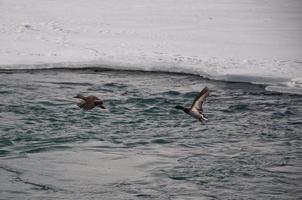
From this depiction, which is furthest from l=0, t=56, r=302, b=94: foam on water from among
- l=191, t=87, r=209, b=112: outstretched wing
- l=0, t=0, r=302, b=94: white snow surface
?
l=191, t=87, r=209, b=112: outstretched wing

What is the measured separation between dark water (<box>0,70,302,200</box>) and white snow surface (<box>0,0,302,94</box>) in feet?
3.54

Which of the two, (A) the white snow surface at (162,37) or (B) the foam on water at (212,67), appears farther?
(A) the white snow surface at (162,37)

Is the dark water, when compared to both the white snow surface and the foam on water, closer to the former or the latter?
the foam on water

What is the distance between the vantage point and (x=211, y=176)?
21.8 feet

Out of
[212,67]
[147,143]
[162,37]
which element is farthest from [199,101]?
[162,37]

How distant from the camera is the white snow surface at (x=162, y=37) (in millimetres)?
11648

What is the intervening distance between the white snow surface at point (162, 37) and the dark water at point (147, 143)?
3.54 ft

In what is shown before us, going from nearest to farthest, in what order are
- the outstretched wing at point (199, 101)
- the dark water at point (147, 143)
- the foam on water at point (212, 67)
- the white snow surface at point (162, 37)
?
the outstretched wing at point (199, 101) → the dark water at point (147, 143) → the foam on water at point (212, 67) → the white snow surface at point (162, 37)

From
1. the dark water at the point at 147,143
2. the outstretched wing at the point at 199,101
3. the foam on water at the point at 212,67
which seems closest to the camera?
the outstretched wing at the point at 199,101

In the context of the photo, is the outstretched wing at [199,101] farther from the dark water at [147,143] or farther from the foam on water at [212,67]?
the foam on water at [212,67]

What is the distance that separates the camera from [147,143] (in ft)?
25.1

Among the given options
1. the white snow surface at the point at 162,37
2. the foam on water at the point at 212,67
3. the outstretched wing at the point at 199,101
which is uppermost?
the white snow surface at the point at 162,37

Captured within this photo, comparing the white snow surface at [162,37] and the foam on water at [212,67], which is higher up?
the white snow surface at [162,37]

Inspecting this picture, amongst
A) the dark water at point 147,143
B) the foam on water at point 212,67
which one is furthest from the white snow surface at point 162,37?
the dark water at point 147,143
